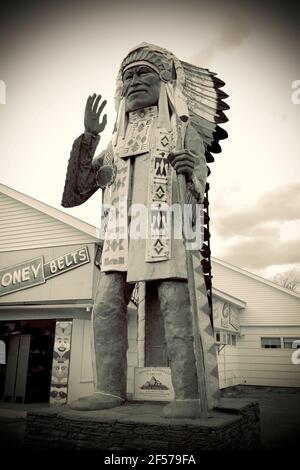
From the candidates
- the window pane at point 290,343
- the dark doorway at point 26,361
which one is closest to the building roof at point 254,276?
the window pane at point 290,343

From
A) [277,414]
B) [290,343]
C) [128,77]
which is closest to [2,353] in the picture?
[277,414]

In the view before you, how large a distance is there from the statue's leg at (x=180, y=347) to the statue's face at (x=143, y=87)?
6.79 ft

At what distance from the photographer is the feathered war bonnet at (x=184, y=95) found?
4570 mm

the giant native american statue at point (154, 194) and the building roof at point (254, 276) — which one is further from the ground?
the building roof at point (254, 276)

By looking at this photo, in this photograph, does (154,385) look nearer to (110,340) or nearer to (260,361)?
(110,340)

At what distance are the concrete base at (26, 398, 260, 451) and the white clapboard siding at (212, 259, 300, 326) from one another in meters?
13.3

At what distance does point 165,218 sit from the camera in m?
4.22

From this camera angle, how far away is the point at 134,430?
3.50 meters

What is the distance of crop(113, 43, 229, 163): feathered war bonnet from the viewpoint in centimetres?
457

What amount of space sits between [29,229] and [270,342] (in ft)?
36.2

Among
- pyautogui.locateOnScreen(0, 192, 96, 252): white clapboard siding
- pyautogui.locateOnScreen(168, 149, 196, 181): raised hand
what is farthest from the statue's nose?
pyautogui.locateOnScreen(0, 192, 96, 252): white clapboard siding

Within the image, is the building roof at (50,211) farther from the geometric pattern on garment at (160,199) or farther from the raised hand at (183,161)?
the raised hand at (183,161)
